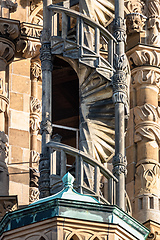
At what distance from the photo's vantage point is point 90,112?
29.2 metres

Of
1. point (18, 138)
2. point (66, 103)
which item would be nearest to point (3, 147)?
point (18, 138)

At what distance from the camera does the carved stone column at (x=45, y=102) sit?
92.8 ft

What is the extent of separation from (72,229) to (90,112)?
4.01 meters

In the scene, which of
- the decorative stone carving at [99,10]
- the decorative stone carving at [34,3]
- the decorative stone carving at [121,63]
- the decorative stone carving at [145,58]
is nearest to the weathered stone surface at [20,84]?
the decorative stone carving at [34,3]

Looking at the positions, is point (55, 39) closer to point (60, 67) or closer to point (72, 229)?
point (60, 67)

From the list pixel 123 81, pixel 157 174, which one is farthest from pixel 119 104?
Answer: pixel 157 174

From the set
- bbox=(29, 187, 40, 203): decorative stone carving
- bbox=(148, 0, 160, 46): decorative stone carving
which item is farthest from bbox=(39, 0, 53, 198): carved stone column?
bbox=(148, 0, 160, 46): decorative stone carving

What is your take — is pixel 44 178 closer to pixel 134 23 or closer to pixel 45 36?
pixel 45 36

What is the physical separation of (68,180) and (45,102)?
3353 millimetres

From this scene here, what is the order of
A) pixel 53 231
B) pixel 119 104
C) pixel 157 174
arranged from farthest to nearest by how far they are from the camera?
pixel 157 174, pixel 119 104, pixel 53 231

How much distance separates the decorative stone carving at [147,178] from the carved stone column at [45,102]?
8.87 feet

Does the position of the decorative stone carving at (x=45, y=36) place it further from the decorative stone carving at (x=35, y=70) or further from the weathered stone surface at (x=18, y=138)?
the decorative stone carving at (x=35, y=70)

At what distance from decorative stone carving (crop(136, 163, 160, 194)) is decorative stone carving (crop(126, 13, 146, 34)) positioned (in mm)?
2584

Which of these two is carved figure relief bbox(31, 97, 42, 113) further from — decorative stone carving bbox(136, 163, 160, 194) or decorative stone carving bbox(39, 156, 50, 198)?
decorative stone carving bbox(39, 156, 50, 198)
